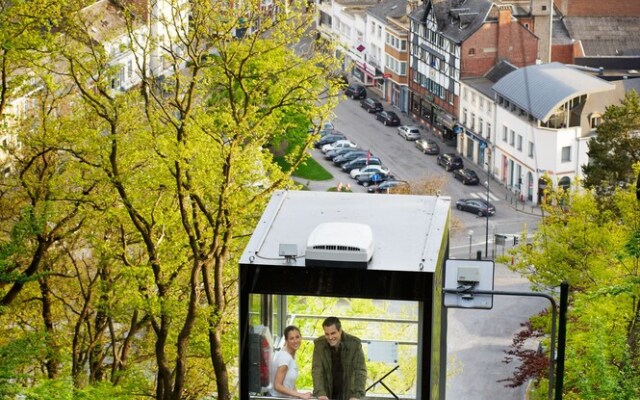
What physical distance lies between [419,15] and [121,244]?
75.2 metres

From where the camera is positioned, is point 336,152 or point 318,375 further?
point 336,152

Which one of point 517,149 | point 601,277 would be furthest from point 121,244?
point 517,149

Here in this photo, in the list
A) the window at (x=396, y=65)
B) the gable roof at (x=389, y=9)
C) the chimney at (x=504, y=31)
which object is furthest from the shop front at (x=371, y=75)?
the chimney at (x=504, y=31)

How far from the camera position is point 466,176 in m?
98.2

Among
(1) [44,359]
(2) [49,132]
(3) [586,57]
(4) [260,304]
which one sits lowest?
(1) [44,359]

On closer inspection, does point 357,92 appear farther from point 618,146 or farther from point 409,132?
point 618,146

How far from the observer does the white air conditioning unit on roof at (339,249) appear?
18359 mm

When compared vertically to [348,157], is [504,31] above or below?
above

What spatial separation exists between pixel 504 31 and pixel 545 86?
11.4 metres

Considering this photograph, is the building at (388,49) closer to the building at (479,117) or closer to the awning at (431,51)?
the awning at (431,51)

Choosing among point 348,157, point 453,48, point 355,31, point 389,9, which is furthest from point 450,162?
point 355,31

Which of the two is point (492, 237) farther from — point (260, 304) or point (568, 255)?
point (260, 304)

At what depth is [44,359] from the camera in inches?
1527

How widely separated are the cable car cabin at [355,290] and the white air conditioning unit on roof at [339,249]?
0.01 meters
